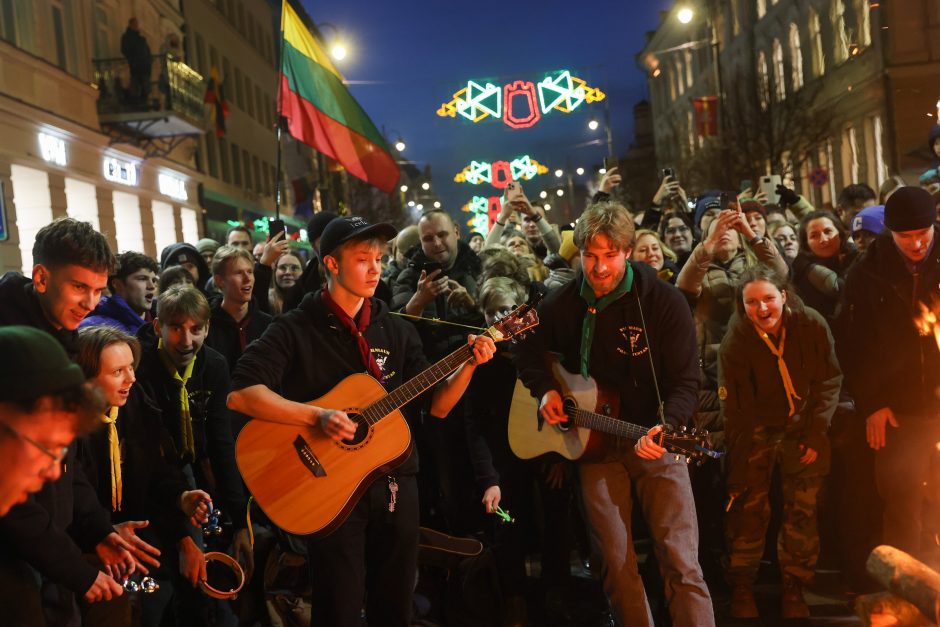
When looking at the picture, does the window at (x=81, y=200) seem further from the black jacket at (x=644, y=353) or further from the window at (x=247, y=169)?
the black jacket at (x=644, y=353)

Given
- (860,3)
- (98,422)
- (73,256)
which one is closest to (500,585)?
(73,256)

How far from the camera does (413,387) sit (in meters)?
4.41

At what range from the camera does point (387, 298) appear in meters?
7.46

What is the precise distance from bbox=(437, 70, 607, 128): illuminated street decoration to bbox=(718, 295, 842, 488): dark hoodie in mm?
10473

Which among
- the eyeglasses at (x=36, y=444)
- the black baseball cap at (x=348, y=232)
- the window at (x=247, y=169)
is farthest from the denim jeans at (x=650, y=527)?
the window at (x=247, y=169)

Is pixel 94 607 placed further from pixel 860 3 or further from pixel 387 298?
pixel 860 3

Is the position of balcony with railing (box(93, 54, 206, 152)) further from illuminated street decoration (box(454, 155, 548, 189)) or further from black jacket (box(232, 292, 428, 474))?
black jacket (box(232, 292, 428, 474))

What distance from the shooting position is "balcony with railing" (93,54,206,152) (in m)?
22.1

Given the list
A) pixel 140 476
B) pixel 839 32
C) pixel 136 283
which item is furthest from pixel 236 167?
pixel 140 476

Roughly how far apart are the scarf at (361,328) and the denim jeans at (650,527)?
4.14 feet

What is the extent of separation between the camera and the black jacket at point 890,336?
591 cm

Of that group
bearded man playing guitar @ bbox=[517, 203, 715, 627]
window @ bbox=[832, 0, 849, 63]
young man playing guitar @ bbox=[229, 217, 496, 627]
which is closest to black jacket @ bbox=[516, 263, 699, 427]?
bearded man playing guitar @ bbox=[517, 203, 715, 627]

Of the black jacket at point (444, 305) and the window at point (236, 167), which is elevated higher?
the window at point (236, 167)

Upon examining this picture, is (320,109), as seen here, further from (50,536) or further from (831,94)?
(831,94)
